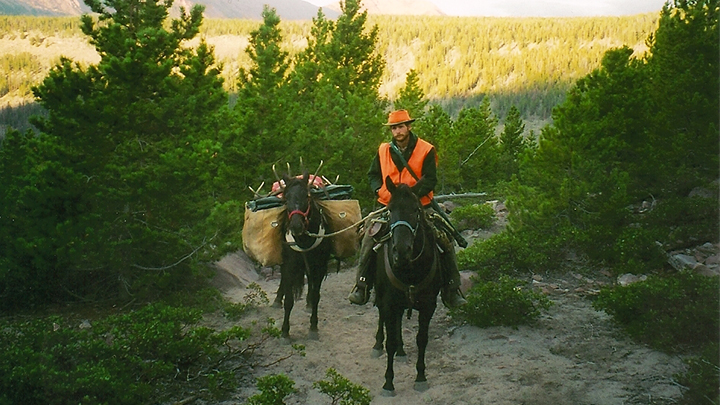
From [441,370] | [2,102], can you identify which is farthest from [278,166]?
[2,102]

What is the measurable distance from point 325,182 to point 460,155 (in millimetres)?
16372

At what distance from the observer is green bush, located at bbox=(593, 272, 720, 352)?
6.44 metres

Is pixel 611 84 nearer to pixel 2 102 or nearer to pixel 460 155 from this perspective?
pixel 460 155

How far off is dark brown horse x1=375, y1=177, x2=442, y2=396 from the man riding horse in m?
0.23

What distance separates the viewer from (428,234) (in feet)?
19.0

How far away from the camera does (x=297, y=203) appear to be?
738cm

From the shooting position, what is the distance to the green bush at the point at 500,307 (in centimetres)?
803

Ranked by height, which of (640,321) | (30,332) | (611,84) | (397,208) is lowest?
(640,321)

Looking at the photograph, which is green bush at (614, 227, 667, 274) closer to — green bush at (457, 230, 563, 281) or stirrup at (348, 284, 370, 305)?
green bush at (457, 230, 563, 281)

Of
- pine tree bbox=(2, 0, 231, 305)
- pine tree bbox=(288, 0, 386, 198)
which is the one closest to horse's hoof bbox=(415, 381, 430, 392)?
pine tree bbox=(2, 0, 231, 305)

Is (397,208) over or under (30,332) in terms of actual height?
over

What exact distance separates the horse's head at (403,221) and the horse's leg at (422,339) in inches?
33.6

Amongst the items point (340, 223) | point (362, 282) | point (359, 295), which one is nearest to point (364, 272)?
point (362, 282)

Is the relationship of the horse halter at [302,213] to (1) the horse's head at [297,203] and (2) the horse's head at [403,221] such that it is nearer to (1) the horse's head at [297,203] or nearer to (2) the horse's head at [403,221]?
(1) the horse's head at [297,203]
